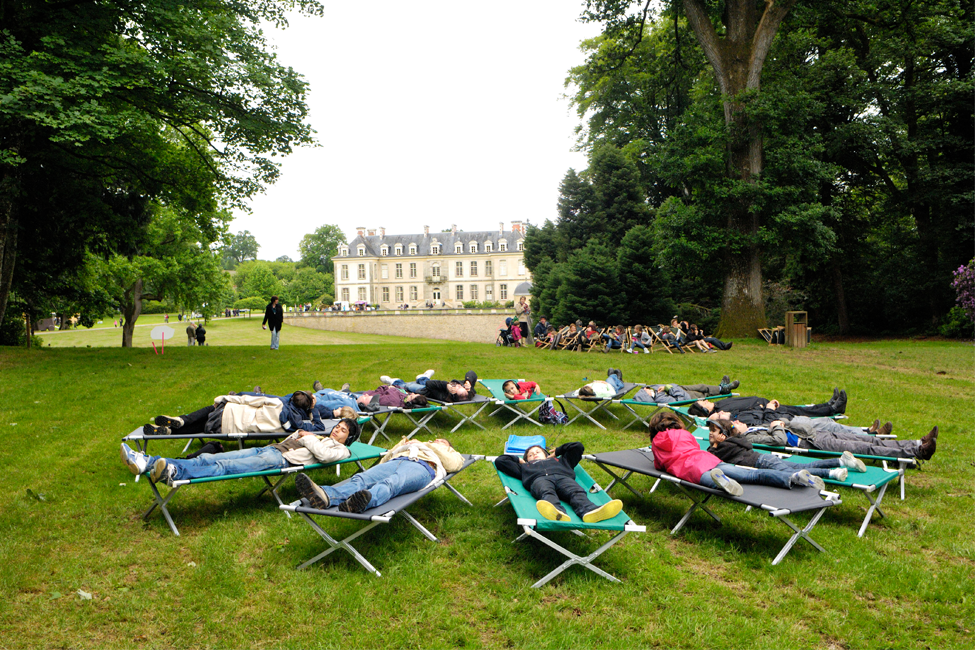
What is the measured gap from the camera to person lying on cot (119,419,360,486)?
4.05m

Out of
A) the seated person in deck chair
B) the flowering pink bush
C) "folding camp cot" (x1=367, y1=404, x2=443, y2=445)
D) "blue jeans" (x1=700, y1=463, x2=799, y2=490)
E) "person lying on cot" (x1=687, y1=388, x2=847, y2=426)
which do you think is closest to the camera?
"blue jeans" (x1=700, y1=463, x2=799, y2=490)

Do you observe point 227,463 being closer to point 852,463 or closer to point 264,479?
point 264,479

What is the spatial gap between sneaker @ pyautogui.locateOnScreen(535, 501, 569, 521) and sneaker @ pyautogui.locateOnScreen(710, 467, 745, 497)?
111 cm

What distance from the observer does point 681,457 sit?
436 centimetres

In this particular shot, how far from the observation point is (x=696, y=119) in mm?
16641

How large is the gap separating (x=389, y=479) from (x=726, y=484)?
2262 millimetres

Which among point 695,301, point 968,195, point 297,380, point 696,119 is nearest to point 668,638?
point 297,380

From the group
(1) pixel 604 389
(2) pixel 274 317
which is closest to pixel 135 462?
(1) pixel 604 389

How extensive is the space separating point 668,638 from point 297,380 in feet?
28.4

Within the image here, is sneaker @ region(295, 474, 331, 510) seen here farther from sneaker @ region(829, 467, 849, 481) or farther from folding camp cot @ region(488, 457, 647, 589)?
sneaker @ region(829, 467, 849, 481)

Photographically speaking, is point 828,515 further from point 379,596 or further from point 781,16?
point 781,16

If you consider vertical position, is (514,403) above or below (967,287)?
below

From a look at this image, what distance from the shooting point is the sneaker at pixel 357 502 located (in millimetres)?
3611

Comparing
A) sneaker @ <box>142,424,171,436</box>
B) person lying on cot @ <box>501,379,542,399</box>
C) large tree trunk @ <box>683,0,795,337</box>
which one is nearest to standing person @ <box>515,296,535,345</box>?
large tree trunk @ <box>683,0,795,337</box>
